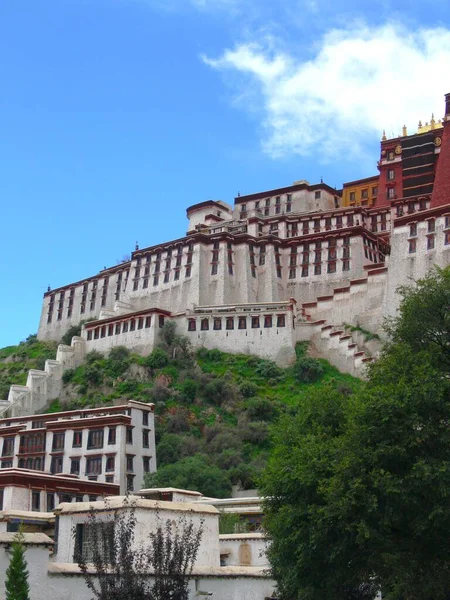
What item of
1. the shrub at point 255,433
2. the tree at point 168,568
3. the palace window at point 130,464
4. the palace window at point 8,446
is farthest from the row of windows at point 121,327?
the tree at point 168,568

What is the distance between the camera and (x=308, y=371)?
72750mm

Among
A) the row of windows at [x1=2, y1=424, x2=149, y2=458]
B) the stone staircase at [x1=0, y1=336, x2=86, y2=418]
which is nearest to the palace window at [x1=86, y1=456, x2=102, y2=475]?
the row of windows at [x1=2, y1=424, x2=149, y2=458]

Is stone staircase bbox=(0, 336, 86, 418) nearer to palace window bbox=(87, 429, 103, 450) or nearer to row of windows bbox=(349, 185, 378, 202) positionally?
palace window bbox=(87, 429, 103, 450)

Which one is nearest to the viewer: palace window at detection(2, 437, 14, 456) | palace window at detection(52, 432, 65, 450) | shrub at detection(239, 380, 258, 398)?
palace window at detection(52, 432, 65, 450)

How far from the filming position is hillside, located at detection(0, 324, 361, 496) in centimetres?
6003

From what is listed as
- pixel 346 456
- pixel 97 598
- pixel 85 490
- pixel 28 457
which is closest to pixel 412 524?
pixel 346 456

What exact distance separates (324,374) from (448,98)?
33919 mm

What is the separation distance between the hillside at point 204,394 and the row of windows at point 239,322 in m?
2.33

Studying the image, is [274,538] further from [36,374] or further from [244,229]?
[244,229]

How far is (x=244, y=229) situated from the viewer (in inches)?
3824

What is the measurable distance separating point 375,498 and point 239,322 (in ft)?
180

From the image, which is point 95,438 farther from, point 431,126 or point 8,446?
point 431,126

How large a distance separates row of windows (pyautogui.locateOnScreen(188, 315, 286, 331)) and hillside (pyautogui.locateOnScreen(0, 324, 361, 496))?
7.64 feet

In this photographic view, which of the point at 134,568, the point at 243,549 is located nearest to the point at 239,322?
the point at 243,549
